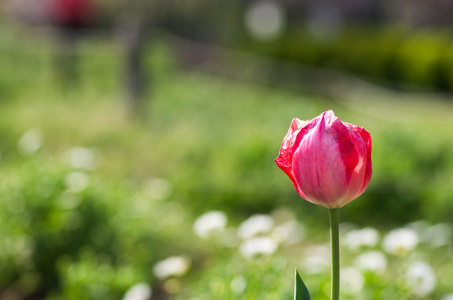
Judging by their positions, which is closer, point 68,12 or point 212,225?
point 212,225

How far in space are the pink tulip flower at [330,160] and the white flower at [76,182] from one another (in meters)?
2.53

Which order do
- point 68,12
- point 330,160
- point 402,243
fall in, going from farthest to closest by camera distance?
1. point 68,12
2. point 402,243
3. point 330,160

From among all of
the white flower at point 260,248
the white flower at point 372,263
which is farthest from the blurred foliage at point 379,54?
the white flower at point 260,248

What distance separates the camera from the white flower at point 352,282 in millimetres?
2541

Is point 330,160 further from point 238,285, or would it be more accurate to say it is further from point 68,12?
point 68,12

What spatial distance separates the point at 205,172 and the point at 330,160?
4.51 m

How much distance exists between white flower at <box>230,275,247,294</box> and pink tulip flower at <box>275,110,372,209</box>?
1202 mm

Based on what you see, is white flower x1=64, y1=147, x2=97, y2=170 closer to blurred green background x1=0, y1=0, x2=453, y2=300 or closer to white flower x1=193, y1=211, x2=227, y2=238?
blurred green background x1=0, y1=0, x2=453, y2=300

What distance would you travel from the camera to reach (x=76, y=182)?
147 inches

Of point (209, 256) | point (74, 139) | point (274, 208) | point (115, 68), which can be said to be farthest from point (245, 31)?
point (209, 256)

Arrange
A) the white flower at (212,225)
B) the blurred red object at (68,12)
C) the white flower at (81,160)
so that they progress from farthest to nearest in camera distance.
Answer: the blurred red object at (68,12), the white flower at (81,160), the white flower at (212,225)

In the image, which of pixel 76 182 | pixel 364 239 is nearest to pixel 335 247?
pixel 364 239

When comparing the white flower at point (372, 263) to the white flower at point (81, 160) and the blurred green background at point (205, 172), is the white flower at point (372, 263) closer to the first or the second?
the blurred green background at point (205, 172)

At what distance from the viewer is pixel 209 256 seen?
13.0 ft
